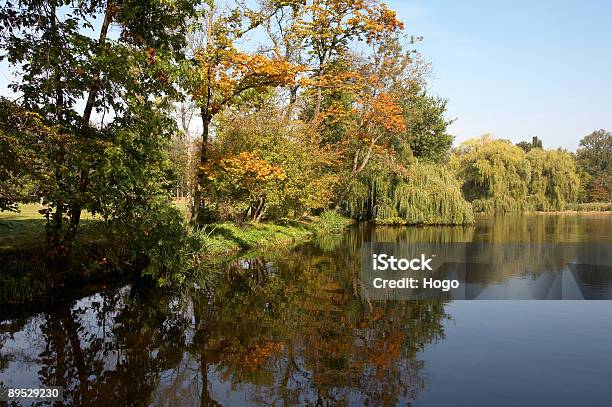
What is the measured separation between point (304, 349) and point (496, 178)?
124 feet

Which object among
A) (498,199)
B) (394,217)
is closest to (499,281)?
(394,217)

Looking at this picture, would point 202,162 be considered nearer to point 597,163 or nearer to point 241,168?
point 241,168

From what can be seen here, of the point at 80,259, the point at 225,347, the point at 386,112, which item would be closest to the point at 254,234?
the point at 80,259

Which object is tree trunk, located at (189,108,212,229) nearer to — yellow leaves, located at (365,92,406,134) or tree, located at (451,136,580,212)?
yellow leaves, located at (365,92,406,134)

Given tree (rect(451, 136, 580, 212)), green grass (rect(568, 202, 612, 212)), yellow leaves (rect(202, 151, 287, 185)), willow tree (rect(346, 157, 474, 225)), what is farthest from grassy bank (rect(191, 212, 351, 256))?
green grass (rect(568, 202, 612, 212))

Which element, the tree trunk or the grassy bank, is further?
the grassy bank

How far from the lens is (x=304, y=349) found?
7266mm

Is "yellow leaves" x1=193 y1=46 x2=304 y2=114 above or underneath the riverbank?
above

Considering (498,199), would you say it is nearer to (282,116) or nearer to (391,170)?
(391,170)

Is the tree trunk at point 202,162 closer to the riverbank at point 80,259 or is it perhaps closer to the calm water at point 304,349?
the riverbank at point 80,259

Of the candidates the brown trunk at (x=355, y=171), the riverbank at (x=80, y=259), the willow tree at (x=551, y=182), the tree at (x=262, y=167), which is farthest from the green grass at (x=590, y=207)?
the riverbank at (x=80, y=259)

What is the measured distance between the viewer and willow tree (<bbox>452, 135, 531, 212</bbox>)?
4095 centimetres

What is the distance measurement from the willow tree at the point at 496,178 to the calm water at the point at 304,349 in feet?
105

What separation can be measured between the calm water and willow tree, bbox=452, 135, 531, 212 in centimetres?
3197
